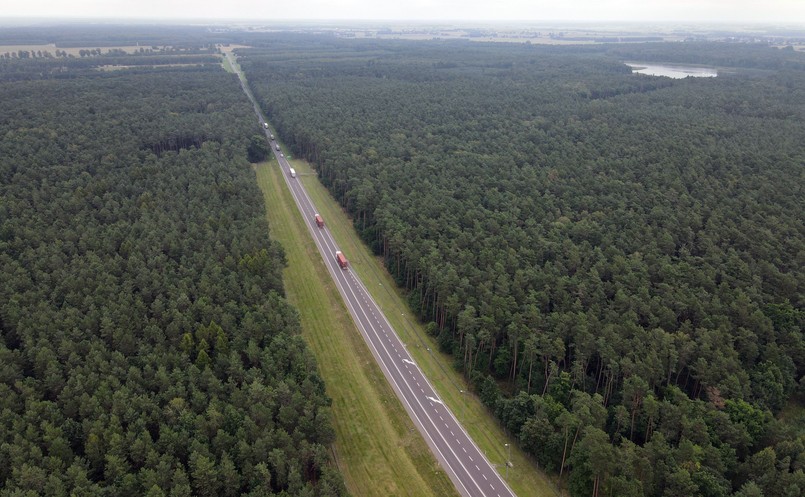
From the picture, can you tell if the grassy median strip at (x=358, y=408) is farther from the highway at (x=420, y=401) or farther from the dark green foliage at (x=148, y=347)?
the dark green foliage at (x=148, y=347)

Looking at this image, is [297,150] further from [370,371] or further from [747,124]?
[747,124]

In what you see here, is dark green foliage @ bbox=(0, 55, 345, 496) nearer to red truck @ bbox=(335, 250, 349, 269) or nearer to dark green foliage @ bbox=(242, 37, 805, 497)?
red truck @ bbox=(335, 250, 349, 269)

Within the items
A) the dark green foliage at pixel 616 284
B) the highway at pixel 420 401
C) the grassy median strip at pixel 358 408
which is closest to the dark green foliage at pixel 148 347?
the grassy median strip at pixel 358 408

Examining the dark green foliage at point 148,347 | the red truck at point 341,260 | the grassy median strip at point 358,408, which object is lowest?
the grassy median strip at point 358,408

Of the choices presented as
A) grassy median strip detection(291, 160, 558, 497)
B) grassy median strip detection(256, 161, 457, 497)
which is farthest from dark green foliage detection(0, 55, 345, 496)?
grassy median strip detection(291, 160, 558, 497)

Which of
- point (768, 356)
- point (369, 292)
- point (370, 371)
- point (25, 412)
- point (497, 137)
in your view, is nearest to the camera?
point (25, 412)

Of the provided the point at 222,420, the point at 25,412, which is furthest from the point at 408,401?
the point at 25,412
